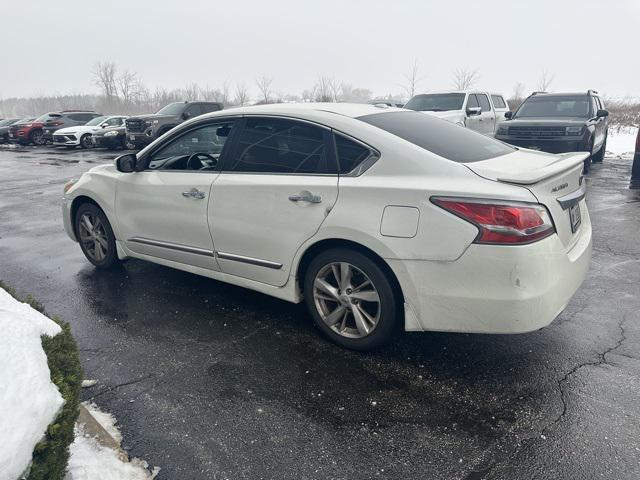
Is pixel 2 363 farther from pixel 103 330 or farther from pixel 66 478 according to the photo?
pixel 103 330

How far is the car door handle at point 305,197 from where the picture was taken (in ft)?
10.6

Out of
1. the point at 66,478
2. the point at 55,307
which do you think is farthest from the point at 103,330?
the point at 66,478

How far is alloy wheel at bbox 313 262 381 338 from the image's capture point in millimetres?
3211

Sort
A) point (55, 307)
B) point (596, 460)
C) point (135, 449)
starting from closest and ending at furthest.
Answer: point (596, 460) < point (135, 449) < point (55, 307)

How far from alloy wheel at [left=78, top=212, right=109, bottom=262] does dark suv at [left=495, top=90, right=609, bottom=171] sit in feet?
29.3

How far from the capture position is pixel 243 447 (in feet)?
8.11

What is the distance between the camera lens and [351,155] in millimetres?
3250

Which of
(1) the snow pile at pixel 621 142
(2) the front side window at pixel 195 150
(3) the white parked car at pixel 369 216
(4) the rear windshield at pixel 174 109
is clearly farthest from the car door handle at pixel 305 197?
(4) the rear windshield at pixel 174 109

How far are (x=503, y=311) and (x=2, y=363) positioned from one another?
242 cm

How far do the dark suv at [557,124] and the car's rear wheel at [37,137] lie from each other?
23682mm

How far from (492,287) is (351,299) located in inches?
36.8

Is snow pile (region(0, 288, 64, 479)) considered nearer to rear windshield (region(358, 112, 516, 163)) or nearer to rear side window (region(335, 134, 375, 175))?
rear side window (region(335, 134, 375, 175))

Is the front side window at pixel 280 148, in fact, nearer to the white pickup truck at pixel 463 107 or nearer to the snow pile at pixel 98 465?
the snow pile at pixel 98 465

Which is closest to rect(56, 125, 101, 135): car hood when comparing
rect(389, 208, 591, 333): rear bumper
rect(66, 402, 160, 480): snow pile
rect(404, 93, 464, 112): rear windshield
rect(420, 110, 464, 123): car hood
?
rect(404, 93, 464, 112): rear windshield
